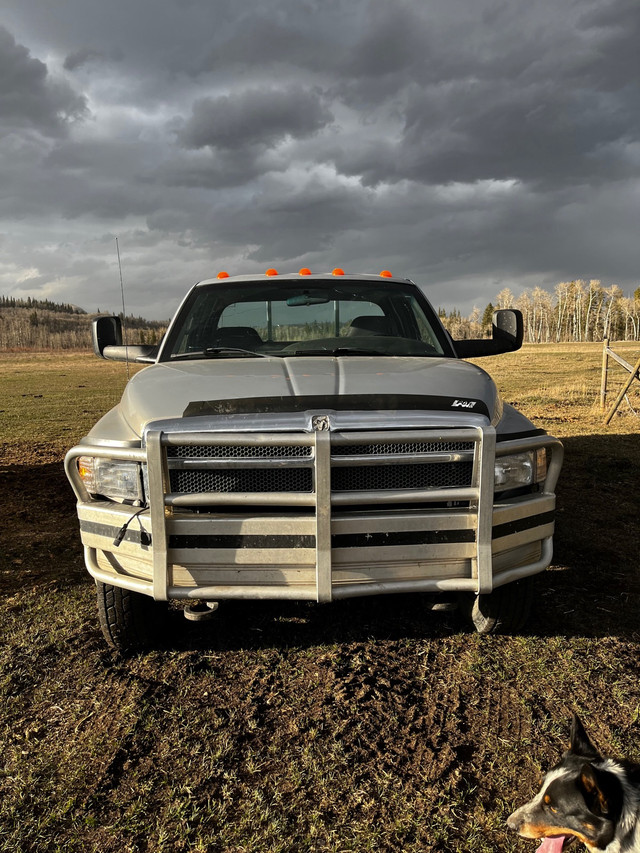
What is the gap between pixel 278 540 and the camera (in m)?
2.52

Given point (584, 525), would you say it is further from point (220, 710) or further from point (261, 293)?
point (220, 710)

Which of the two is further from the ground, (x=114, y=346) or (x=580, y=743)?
(x=114, y=346)

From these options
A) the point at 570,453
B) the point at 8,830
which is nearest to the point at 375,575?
the point at 8,830

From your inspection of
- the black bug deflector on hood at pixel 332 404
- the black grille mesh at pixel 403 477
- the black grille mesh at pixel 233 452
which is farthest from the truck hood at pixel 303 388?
the black grille mesh at pixel 403 477

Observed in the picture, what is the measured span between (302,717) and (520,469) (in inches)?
61.1

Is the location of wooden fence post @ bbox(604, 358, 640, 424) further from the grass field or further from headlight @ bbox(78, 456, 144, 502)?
headlight @ bbox(78, 456, 144, 502)

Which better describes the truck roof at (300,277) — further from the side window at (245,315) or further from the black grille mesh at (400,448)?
the black grille mesh at (400,448)

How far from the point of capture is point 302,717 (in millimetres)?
2727

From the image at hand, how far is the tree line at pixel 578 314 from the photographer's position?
112375 millimetres

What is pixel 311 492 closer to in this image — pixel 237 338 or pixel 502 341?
pixel 237 338

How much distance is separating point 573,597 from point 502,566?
1583mm

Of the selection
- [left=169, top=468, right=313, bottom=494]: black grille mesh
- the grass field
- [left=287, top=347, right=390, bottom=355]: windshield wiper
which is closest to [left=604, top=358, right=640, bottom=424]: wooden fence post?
the grass field

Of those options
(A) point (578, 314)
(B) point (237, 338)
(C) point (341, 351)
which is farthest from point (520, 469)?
(A) point (578, 314)

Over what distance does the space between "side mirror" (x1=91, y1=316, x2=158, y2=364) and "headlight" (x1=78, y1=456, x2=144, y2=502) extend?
1.45 meters
